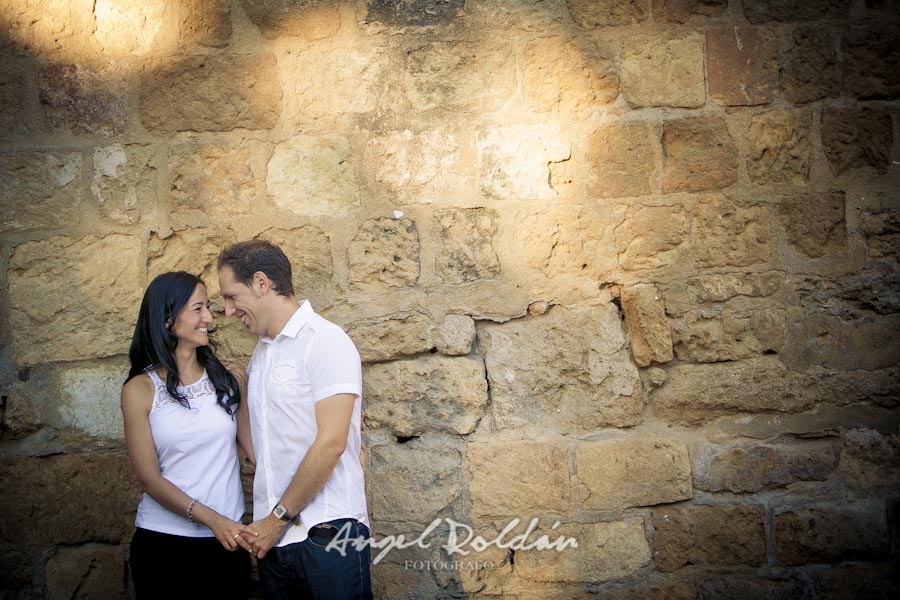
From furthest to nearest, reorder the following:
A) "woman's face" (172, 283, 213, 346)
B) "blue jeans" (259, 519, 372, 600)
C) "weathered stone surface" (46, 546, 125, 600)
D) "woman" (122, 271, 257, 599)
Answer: "weathered stone surface" (46, 546, 125, 600)
"woman's face" (172, 283, 213, 346)
"woman" (122, 271, 257, 599)
"blue jeans" (259, 519, 372, 600)

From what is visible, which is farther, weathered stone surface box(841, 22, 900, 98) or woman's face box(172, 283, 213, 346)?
weathered stone surface box(841, 22, 900, 98)

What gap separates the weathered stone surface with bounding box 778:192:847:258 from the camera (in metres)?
2.90

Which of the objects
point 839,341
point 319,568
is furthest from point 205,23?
point 839,341

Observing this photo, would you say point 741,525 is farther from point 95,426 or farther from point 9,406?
point 9,406

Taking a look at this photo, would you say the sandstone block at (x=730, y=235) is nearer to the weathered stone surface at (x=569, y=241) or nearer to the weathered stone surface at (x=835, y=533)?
the weathered stone surface at (x=569, y=241)

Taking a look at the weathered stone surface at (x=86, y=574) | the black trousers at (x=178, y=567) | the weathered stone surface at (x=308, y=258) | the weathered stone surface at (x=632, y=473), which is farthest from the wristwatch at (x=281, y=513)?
the weathered stone surface at (x=632, y=473)

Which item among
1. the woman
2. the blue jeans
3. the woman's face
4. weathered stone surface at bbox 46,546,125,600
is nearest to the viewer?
the blue jeans

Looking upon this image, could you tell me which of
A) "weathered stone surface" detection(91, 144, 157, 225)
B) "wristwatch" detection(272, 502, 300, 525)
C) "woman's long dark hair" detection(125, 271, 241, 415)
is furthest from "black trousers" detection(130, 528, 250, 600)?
"weathered stone surface" detection(91, 144, 157, 225)

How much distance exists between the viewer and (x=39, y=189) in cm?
289

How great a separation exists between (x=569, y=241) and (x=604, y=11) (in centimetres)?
91

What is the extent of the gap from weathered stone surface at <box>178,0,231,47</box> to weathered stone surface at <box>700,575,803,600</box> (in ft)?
9.24

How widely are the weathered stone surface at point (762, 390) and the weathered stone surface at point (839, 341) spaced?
0.04 meters

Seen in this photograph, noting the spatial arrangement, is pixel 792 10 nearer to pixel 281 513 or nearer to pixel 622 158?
pixel 622 158

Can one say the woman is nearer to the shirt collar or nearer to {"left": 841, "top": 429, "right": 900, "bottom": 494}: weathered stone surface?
the shirt collar
